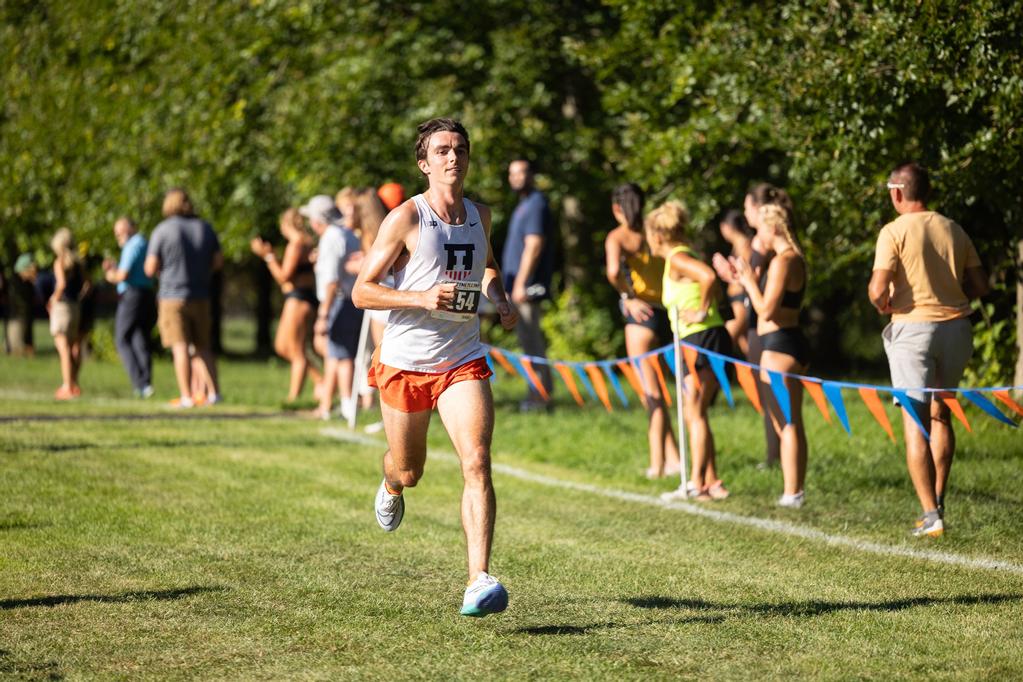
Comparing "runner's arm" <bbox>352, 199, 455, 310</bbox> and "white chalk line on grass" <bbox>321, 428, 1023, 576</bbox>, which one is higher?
"runner's arm" <bbox>352, 199, 455, 310</bbox>

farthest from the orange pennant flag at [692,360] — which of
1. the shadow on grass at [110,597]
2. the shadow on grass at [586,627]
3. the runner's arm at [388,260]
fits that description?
the shadow on grass at [110,597]

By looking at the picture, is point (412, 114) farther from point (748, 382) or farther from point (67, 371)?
point (748, 382)

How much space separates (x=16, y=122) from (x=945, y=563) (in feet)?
59.4

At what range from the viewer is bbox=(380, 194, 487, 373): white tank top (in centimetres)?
574

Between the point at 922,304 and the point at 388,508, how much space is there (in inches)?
123

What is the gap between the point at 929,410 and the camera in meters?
7.53

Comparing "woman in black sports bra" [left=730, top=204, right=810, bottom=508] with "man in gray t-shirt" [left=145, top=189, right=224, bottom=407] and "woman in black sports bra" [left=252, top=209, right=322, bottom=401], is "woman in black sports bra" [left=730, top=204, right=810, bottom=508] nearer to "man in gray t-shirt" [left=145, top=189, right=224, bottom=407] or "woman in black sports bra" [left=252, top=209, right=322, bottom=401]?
"woman in black sports bra" [left=252, top=209, right=322, bottom=401]

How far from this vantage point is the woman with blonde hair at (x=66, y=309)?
15945 mm

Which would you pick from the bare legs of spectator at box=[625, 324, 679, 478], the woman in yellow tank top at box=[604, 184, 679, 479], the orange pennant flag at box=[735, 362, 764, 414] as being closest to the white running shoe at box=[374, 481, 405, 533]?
the orange pennant flag at box=[735, 362, 764, 414]

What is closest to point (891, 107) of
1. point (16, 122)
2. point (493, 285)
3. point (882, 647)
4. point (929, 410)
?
point (929, 410)

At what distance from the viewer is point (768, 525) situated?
797cm

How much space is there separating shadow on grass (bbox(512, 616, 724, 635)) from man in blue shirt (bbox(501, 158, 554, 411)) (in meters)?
7.29

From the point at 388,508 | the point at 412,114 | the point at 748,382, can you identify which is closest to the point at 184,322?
the point at 412,114

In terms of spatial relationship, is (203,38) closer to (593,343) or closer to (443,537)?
(593,343)
